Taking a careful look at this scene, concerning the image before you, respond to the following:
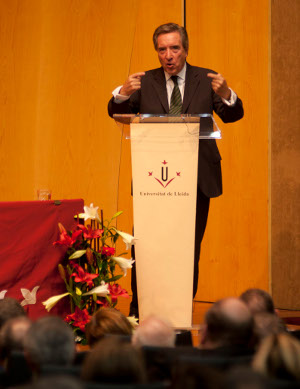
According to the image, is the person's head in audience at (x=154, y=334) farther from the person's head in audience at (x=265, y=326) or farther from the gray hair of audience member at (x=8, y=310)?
the gray hair of audience member at (x=8, y=310)

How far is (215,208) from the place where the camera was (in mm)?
5633

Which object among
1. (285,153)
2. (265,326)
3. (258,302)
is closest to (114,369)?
(265,326)

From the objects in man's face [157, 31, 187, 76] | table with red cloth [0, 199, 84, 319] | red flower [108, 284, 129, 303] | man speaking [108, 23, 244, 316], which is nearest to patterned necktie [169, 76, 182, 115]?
man speaking [108, 23, 244, 316]

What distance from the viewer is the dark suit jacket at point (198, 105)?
386 cm

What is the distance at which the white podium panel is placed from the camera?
11.7 ft

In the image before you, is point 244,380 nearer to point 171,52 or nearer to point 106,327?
point 106,327

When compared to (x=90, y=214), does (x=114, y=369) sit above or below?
below

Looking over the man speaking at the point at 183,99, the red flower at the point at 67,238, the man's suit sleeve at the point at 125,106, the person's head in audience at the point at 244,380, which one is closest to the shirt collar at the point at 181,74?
the man speaking at the point at 183,99

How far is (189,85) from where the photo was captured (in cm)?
393

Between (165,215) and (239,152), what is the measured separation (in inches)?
83.5

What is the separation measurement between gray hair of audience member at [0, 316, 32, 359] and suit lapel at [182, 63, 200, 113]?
1904mm

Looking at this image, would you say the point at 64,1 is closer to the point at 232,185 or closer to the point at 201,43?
the point at 201,43

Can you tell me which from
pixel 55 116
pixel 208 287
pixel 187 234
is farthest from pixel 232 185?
pixel 187 234

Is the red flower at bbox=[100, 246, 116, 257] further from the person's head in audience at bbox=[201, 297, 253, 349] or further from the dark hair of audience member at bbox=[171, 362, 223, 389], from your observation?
the dark hair of audience member at bbox=[171, 362, 223, 389]
